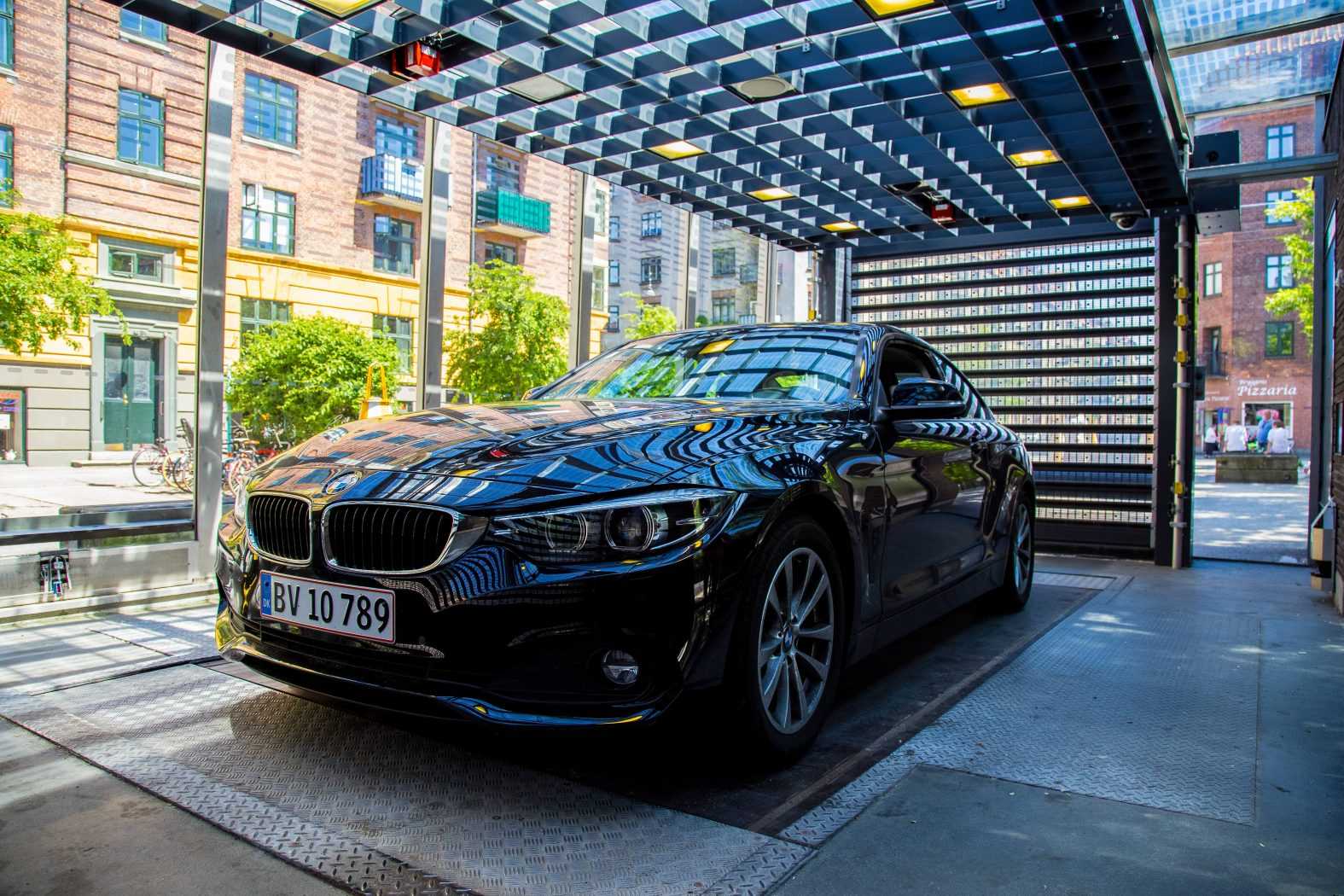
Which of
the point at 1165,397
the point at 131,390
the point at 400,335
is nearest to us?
the point at 131,390

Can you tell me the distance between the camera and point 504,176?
38.0ft

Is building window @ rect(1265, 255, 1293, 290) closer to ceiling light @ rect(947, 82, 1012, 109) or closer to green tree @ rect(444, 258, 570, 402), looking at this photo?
green tree @ rect(444, 258, 570, 402)

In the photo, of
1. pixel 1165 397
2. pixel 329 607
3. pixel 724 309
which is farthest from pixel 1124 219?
pixel 329 607

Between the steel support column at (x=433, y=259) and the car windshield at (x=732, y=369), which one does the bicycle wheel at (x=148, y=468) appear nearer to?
the steel support column at (x=433, y=259)

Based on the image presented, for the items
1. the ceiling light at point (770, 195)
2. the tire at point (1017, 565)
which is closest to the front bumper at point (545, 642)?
the tire at point (1017, 565)

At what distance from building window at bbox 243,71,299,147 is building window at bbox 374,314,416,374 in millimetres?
2284

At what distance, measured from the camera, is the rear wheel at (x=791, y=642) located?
8.36 ft

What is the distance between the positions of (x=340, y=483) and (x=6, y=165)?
4.57 m

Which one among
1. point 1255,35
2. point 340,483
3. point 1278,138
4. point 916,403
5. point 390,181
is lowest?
point 340,483

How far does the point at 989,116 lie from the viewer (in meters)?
6.10

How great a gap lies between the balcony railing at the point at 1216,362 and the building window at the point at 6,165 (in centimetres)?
4580

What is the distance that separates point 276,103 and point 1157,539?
31.5 ft

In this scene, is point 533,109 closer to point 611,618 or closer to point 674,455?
point 674,455

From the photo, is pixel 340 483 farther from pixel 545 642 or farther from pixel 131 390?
pixel 131 390
